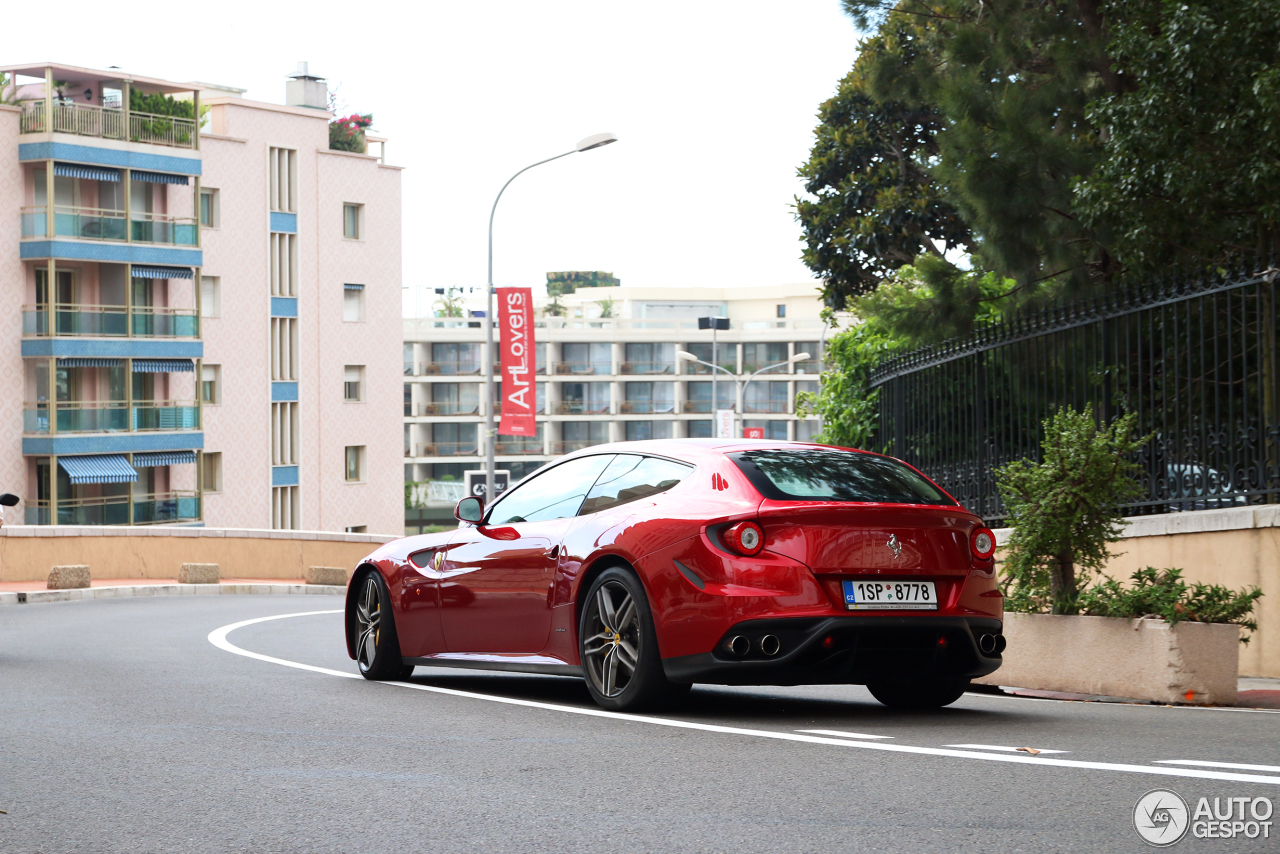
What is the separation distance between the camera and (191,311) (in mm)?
55719

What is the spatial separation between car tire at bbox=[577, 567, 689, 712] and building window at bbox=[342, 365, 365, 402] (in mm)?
56540

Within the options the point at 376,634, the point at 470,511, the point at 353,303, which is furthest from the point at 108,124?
the point at 470,511

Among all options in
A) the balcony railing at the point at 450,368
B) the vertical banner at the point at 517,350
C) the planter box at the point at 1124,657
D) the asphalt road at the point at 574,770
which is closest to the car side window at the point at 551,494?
the asphalt road at the point at 574,770

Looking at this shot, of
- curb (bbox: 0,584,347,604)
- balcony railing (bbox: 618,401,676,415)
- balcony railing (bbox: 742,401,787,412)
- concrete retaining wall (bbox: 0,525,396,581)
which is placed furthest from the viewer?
balcony railing (bbox: 742,401,787,412)

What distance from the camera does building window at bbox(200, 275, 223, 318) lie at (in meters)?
58.2

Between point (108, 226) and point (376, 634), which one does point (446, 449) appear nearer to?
point (108, 226)

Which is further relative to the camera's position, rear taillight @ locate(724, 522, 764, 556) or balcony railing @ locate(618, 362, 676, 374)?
balcony railing @ locate(618, 362, 676, 374)

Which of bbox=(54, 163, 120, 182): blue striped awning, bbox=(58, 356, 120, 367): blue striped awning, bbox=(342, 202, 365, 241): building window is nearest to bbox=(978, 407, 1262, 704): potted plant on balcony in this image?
bbox=(54, 163, 120, 182): blue striped awning

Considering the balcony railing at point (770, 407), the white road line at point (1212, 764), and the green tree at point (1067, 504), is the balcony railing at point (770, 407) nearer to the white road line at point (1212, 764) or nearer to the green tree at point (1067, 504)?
the green tree at point (1067, 504)

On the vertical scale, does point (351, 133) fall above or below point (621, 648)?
above

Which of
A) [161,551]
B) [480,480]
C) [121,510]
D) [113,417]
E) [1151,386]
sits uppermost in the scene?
[113,417]

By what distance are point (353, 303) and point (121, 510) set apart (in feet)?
46.2

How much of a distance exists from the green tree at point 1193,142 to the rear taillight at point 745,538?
6676 mm

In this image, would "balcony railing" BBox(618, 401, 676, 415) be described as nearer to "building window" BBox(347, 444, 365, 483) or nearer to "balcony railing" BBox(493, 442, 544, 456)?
"balcony railing" BBox(493, 442, 544, 456)
